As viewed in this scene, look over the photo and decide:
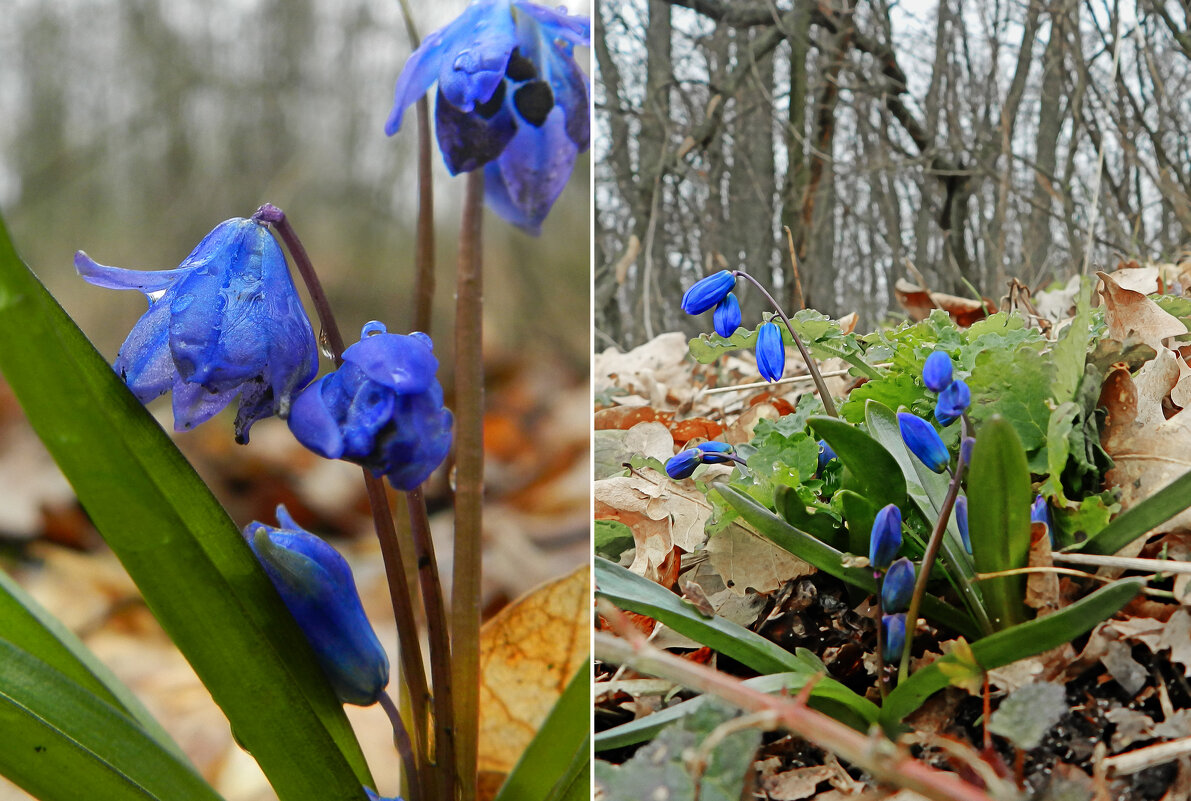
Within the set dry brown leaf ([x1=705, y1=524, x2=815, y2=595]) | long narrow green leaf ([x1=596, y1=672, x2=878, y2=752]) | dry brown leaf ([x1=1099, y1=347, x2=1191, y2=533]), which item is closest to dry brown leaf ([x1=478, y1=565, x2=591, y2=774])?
dry brown leaf ([x1=705, y1=524, x2=815, y2=595])

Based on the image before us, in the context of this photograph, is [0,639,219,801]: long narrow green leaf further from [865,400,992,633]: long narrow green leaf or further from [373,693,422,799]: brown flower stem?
[865,400,992,633]: long narrow green leaf

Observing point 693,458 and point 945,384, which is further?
point 693,458

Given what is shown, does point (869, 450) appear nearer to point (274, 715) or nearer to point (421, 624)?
point (274, 715)

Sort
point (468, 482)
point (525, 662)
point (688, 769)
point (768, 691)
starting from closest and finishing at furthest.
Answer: point (688, 769) → point (768, 691) → point (468, 482) → point (525, 662)

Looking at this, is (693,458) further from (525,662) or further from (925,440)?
(525,662)

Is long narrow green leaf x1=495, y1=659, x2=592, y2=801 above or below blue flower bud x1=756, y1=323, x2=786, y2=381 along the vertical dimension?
below

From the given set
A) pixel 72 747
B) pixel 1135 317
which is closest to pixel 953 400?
pixel 1135 317
